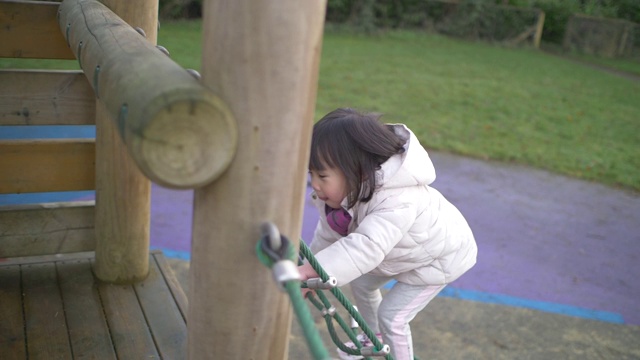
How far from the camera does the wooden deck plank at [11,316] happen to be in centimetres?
230

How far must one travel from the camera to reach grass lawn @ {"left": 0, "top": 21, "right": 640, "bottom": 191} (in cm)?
688

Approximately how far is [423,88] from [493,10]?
8.84 m

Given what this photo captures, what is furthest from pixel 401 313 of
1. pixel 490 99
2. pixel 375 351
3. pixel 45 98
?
pixel 490 99

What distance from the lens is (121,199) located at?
107 inches

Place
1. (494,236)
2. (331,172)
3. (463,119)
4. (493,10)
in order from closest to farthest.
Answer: (331,172) < (494,236) < (463,119) < (493,10)

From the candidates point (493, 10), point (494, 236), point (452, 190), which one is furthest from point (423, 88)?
point (493, 10)

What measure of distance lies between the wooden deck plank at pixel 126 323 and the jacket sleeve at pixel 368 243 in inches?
32.4

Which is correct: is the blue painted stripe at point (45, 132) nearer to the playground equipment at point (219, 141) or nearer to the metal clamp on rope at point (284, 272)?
the playground equipment at point (219, 141)

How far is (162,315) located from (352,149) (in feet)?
3.58

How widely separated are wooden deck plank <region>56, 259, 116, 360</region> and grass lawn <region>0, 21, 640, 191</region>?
4.33m

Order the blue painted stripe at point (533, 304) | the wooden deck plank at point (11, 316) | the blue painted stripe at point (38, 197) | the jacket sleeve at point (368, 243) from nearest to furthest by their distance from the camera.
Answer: the jacket sleeve at point (368, 243)
the wooden deck plank at point (11, 316)
the blue painted stripe at point (533, 304)
the blue painted stripe at point (38, 197)

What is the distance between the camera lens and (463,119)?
8055 millimetres

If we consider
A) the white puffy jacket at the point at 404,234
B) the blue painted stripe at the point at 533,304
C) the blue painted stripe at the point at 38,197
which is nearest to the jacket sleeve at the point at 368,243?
the white puffy jacket at the point at 404,234

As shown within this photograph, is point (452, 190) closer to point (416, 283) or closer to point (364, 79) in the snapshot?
point (416, 283)
